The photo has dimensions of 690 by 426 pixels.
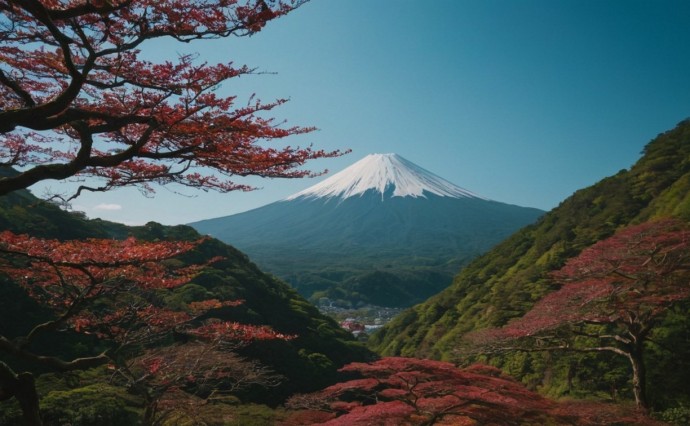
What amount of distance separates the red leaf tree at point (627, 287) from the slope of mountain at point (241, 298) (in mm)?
10645

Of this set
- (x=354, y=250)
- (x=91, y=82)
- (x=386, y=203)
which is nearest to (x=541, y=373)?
(x=91, y=82)

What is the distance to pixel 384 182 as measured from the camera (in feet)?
540

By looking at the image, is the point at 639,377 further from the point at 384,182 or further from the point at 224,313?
the point at 384,182

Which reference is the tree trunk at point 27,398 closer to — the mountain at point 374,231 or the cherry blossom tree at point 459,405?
the cherry blossom tree at point 459,405

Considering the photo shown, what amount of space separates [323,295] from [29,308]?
2547 inches

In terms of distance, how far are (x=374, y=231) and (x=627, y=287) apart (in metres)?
131

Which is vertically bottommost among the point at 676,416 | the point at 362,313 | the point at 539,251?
the point at 362,313

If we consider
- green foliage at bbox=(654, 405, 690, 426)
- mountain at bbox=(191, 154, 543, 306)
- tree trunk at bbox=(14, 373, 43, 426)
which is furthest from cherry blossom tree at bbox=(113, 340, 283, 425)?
mountain at bbox=(191, 154, 543, 306)

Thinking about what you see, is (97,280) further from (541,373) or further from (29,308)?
(541,373)

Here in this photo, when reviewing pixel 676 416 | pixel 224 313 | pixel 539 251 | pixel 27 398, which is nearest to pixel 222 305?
pixel 224 313

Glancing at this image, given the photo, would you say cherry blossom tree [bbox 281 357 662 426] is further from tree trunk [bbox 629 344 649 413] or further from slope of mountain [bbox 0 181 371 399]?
slope of mountain [bbox 0 181 371 399]

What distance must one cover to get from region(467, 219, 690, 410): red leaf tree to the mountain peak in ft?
485

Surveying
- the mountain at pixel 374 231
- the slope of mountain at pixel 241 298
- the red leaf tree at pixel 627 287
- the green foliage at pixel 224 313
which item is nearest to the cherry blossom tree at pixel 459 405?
the red leaf tree at pixel 627 287

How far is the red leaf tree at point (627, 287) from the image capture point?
777 cm
